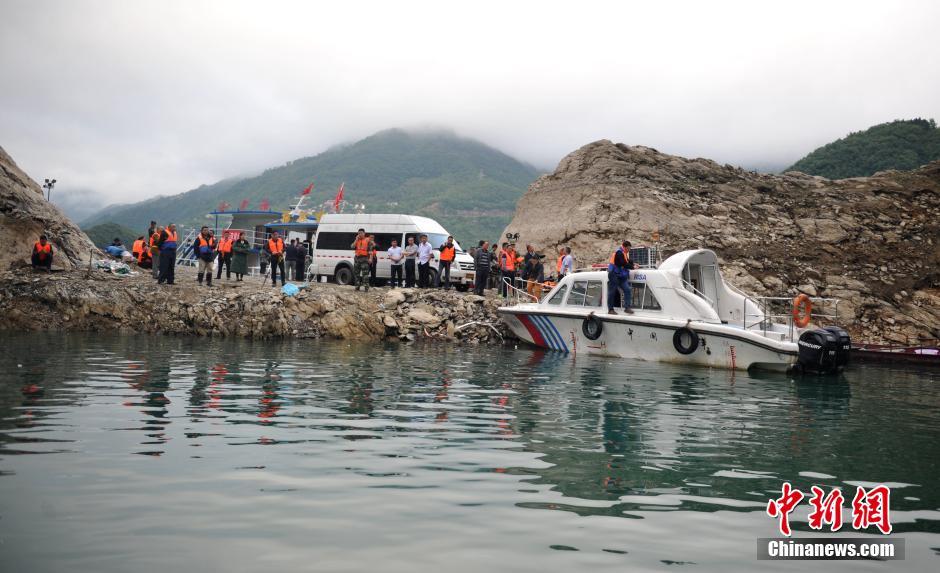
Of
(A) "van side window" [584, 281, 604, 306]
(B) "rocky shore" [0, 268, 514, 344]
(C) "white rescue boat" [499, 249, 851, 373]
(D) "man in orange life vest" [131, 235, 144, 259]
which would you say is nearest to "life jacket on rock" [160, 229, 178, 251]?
(B) "rocky shore" [0, 268, 514, 344]

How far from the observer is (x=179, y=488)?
5.41 metres

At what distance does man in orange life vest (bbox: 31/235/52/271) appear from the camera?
22000 mm

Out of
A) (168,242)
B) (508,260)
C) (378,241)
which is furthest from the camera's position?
(378,241)

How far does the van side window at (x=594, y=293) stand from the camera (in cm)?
1850

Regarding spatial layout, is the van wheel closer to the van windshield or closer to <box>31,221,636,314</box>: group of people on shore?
<box>31,221,636,314</box>: group of people on shore

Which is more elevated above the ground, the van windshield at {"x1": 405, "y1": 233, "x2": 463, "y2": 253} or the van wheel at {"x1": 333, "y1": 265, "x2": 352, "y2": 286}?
the van windshield at {"x1": 405, "y1": 233, "x2": 463, "y2": 253}

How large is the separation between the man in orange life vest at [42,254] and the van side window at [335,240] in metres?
8.88

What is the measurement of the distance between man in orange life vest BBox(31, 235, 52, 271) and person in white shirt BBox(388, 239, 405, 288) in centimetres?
1091

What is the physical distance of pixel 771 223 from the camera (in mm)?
28031

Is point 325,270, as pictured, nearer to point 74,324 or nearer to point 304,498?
point 74,324

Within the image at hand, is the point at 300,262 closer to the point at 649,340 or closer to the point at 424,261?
the point at 424,261

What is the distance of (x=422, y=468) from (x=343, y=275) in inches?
795

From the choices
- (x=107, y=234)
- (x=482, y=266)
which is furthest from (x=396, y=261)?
(x=107, y=234)

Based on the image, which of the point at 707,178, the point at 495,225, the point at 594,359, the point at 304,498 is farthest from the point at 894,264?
the point at 495,225
